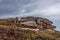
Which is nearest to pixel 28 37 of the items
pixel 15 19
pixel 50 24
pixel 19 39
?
pixel 19 39

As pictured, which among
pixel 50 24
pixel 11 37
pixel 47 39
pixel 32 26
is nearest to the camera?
pixel 11 37

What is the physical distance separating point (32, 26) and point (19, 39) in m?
10.4

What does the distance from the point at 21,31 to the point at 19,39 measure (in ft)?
9.30

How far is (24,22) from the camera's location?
4253 centimetres

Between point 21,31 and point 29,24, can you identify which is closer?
point 21,31

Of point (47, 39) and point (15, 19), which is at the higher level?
point (15, 19)

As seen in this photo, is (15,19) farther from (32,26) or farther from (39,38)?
(39,38)

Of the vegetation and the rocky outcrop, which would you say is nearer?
the vegetation

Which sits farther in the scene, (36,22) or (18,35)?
(36,22)

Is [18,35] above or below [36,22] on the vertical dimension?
below

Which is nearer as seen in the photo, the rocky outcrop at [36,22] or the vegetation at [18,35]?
the vegetation at [18,35]

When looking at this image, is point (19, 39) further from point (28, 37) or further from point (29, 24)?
point (29, 24)

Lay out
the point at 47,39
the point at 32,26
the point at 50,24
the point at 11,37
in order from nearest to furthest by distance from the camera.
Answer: the point at 11,37 → the point at 47,39 → the point at 32,26 → the point at 50,24

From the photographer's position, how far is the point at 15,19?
43.7 metres
